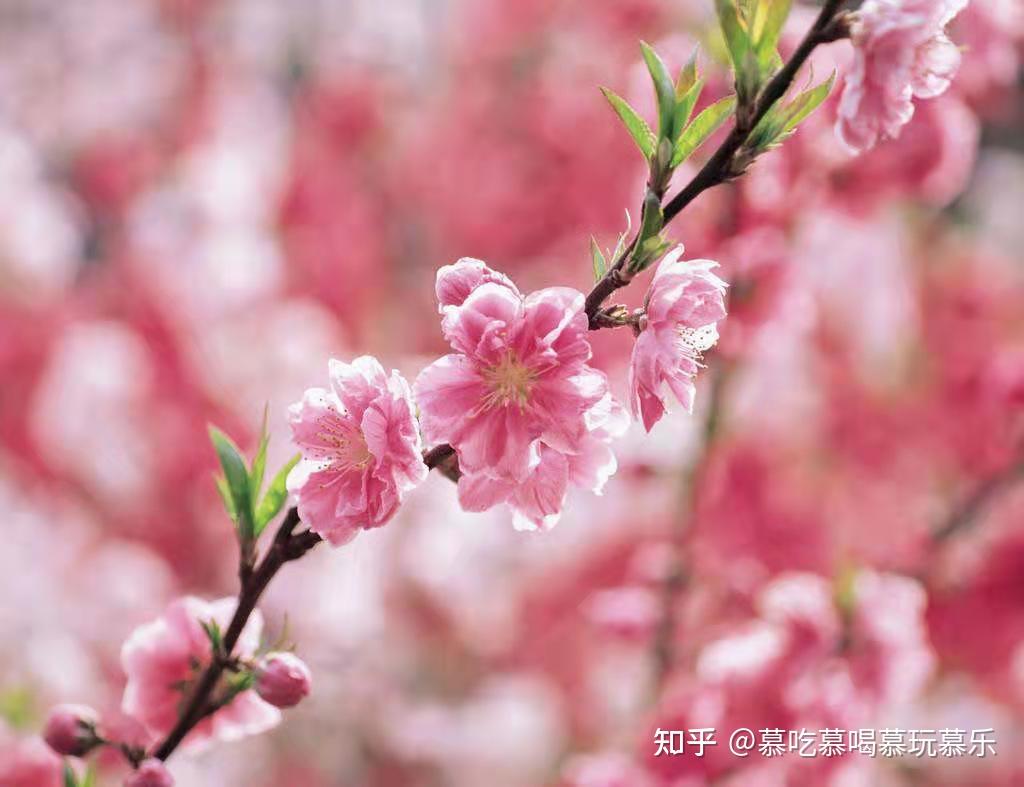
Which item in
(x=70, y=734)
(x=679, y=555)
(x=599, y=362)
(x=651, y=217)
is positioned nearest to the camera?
(x=651, y=217)

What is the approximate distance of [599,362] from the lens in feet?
5.02

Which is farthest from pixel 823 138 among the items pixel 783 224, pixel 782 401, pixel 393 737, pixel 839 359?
pixel 393 737

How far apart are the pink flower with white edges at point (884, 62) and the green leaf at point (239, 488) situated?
354mm

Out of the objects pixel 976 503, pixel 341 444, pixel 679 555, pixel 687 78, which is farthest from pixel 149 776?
pixel 976 503

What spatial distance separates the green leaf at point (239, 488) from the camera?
56cm

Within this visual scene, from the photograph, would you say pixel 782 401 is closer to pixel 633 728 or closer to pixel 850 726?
pixel 633 728

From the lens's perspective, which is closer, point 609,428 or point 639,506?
point 609,428

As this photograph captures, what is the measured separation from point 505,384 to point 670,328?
0.28ft

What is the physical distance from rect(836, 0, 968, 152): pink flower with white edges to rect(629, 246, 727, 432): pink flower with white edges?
0.10m

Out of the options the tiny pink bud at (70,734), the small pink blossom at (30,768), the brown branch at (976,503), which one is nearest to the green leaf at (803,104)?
the tiny pink bud at (70,734)

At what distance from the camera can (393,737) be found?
174cm

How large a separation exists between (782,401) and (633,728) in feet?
2.56

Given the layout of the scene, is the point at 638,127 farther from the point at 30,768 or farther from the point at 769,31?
the point at 30,768

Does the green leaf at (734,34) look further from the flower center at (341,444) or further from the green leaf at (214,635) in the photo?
the green leaf at (214,635)
